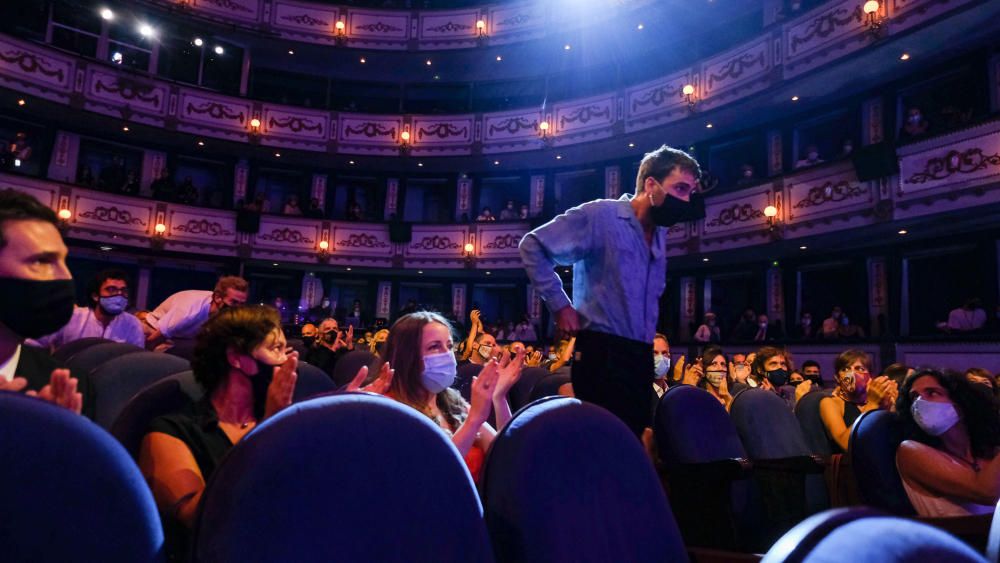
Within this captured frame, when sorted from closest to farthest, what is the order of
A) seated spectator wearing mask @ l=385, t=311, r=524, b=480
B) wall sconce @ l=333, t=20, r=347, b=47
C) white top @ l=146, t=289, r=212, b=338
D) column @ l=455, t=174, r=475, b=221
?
seated spectator wearing mask @ l=385, t=311, r=524, b=480 < white top @ l=146, t=289, r=212, b=338 < wall sconce @ l=333, t=20, r=347, b=47 < column @ l=455, t=174, r=475, b=221

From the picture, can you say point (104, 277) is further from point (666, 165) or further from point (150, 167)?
point (150, 167)

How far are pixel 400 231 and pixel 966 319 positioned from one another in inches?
418

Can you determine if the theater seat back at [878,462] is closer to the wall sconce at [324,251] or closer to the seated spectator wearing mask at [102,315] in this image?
the seated spectator wearing mask at [102,315]

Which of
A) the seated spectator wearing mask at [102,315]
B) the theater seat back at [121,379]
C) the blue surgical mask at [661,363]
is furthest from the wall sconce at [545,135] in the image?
the theater seat back at [121,379]

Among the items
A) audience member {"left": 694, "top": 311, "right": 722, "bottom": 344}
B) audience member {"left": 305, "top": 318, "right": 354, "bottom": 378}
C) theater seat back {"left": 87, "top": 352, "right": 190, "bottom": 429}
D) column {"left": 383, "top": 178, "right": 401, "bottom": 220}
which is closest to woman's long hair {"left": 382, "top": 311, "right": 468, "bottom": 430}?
theater seat back {"left": 87, "top": 352, "right": 190, "bottom": 429}

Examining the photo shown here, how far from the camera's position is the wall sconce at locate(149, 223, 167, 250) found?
12.6 metres

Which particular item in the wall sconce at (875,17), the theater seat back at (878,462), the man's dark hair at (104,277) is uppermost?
the wall sconce at (875,17)

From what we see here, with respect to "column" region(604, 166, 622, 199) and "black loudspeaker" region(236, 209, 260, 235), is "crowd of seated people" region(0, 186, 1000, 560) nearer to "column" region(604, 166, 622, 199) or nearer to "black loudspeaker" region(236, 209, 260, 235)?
"column" region(604, 166, 622, 199)

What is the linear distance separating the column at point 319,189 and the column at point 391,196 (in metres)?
1.48

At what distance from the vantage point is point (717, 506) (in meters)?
2.44

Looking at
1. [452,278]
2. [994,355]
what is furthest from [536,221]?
[994,355]

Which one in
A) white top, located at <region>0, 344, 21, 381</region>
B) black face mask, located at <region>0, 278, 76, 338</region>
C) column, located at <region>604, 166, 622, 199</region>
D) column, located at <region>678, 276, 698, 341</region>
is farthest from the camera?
column, located at <region>604, 166, 622, 199</region>

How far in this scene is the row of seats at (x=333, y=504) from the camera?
63 cm

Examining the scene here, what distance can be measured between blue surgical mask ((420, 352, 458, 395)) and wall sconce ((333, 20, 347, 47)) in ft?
45.4
